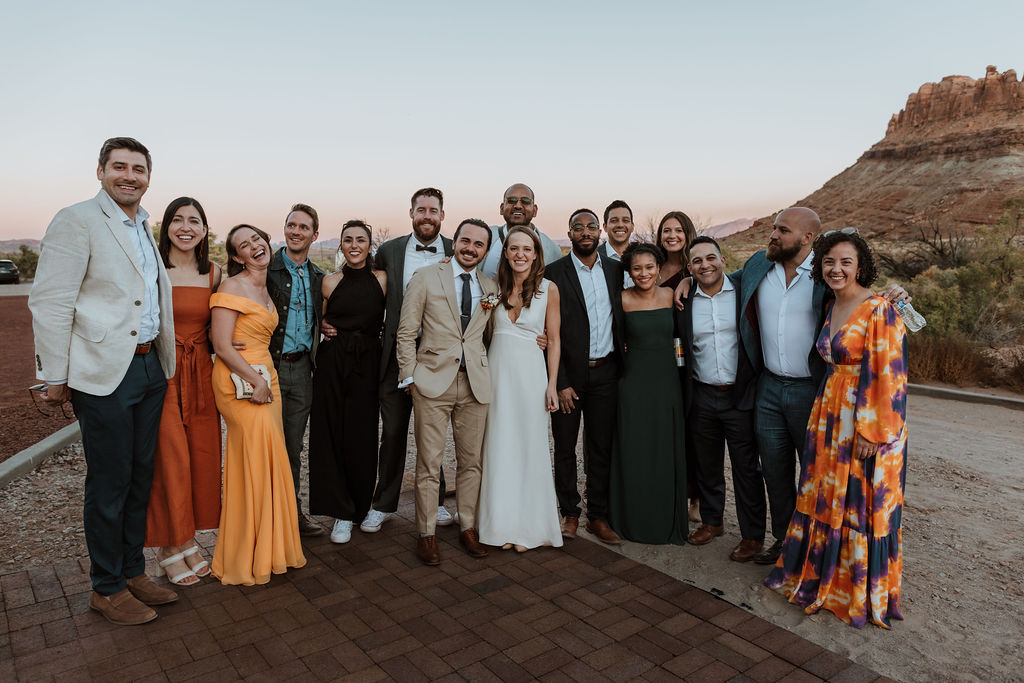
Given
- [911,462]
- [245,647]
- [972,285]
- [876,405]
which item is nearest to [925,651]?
[876,405]

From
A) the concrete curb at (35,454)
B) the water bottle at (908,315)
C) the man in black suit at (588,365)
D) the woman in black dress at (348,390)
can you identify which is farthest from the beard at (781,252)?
the concrete curb at (35,454)

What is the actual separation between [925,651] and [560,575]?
6.50ft

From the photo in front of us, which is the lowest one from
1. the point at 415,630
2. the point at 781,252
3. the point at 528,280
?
the point at 415,630

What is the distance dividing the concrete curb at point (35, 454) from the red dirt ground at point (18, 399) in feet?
1.03

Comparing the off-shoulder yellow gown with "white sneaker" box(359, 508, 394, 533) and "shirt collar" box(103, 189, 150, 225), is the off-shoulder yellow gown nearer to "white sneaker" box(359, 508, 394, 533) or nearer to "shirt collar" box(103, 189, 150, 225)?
"shirt collar" box(103, 189, 150, 225)

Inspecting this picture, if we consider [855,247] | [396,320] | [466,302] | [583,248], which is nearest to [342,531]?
[396,320]

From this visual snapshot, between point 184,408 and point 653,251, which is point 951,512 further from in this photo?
A: point 184,408

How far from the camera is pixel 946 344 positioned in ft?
38.0

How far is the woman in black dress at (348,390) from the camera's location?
4.67 m

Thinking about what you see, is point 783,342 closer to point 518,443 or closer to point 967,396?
point 518,443

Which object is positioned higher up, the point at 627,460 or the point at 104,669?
the point at 627,460

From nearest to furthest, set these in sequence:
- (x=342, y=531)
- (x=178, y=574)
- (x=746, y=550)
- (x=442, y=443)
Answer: (x=178, y=574), (x=746, y=550), (x=442, y=443), (x=342, y=531)

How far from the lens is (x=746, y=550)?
4.48 metres

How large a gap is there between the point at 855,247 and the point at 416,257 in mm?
2876
